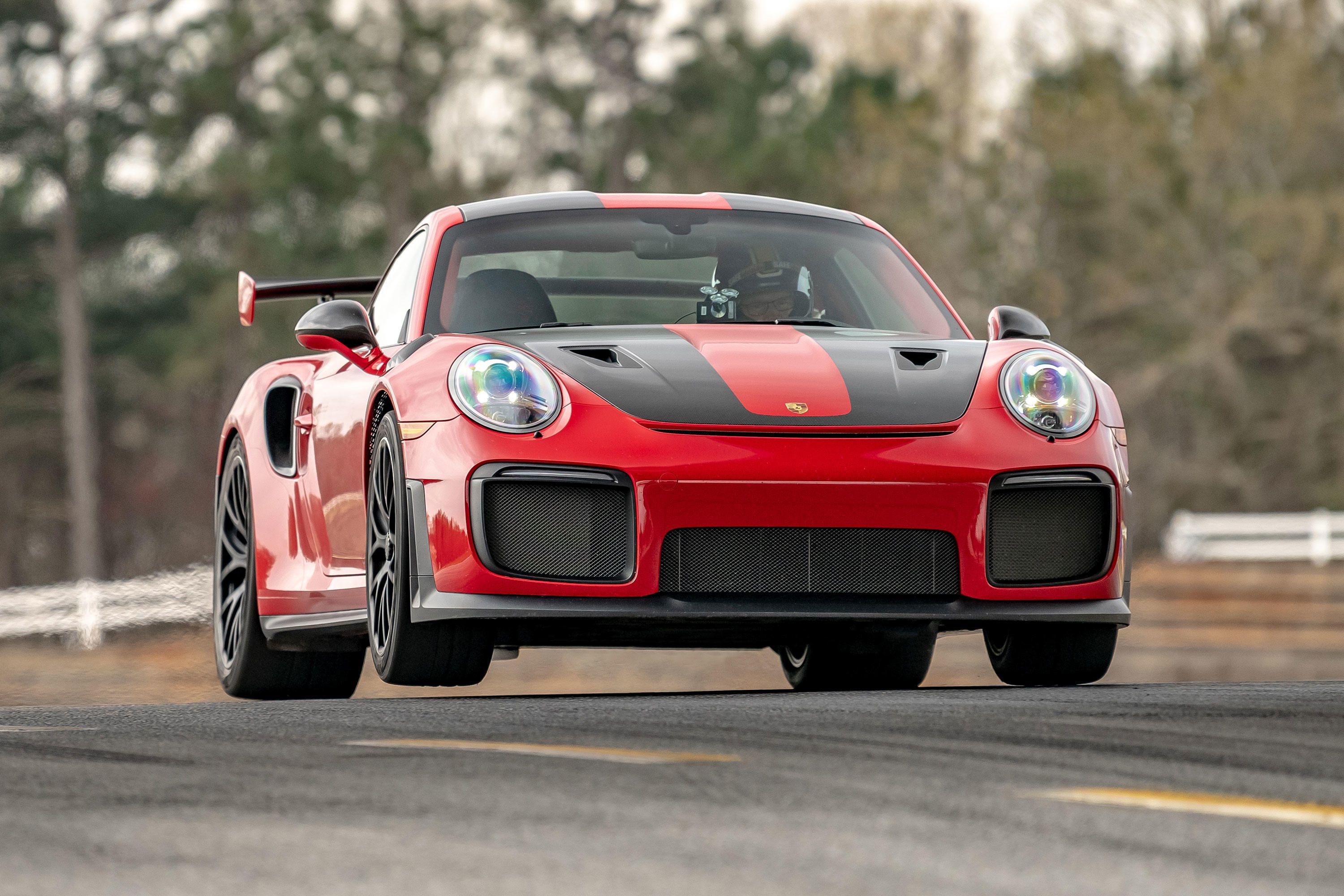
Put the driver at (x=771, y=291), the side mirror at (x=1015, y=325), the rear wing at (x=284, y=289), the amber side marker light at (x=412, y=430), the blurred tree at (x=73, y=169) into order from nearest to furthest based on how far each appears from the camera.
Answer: the amber side marker light at (x=412, y=430) → the side mirror at (x=1015, y=325) → the driver at (x=771, y=291) → the rear wing at (x=284, y=289) → the blurred tree at (x=73, y=169)

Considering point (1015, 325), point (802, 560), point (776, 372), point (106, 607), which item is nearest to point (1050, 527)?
point (802, 560)

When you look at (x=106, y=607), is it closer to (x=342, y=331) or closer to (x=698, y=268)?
(x=698, y=268)

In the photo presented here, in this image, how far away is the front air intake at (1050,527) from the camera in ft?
20.1

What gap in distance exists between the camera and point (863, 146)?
41375mm

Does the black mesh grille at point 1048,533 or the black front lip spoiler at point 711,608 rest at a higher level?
the black mesh grille at point 1048,533

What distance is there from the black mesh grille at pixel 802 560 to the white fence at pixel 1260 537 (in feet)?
77.4

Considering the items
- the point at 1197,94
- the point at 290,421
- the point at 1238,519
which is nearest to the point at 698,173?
the point at 1197,94

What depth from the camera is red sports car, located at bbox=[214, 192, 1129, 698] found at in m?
5.93

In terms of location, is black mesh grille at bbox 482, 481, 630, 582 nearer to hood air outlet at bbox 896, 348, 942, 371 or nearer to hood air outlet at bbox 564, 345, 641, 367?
hood air outlet at bbox 564, 345, 641, 367

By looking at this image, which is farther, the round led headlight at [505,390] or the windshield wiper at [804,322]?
the windshield wiper at [804,322]

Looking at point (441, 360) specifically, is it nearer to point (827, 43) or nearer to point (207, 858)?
point (207, 858)

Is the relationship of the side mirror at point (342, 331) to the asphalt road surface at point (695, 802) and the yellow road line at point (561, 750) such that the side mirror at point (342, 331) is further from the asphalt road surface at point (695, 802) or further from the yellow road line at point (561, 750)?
the yellow road line at point (561, 750)

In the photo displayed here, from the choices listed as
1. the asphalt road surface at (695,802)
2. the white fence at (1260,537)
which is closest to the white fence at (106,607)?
A: the white fence at (1260,537)

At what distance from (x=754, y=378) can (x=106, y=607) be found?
3007cm
